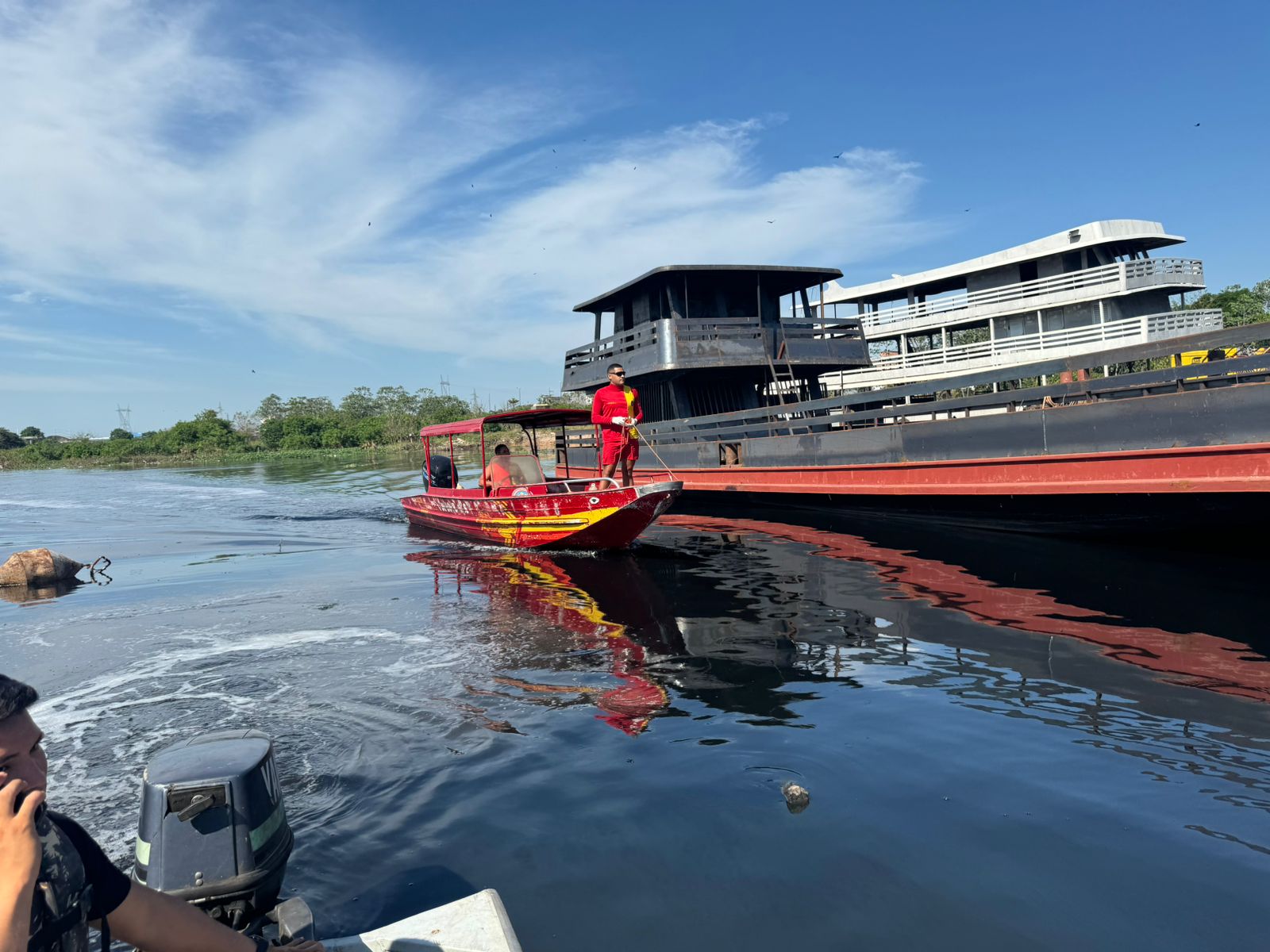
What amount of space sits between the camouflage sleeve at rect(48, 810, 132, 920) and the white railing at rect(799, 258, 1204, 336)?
1893 cm

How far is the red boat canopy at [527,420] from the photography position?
1266cm

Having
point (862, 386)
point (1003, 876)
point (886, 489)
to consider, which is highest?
point (862, 386)

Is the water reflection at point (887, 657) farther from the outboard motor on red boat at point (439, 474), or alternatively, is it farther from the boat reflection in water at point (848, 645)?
the outboard motor on red boat at point (439, 474)

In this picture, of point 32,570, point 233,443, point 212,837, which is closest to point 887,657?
point 212,837

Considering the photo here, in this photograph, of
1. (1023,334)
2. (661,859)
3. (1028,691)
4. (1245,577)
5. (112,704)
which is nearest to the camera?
(661,859)

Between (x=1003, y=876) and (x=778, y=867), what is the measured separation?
933 millimetres

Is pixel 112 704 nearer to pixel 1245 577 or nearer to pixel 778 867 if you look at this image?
pixel 778 867

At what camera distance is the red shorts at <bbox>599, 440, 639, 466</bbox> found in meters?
11.9

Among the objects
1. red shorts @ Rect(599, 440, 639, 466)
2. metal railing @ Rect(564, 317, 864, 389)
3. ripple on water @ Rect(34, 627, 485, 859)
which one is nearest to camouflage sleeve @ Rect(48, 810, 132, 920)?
ripple on water @ Rect(34, 627, 485, 859)

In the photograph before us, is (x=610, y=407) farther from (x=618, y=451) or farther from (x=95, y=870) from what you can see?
(x=95, y=870)

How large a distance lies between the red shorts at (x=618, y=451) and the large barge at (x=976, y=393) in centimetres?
319

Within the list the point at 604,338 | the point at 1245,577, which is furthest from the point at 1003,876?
the point at 604,338

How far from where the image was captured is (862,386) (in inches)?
1248

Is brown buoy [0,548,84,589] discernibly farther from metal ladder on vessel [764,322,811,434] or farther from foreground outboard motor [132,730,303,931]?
metal ladder on vessel [764,322,811,434]
